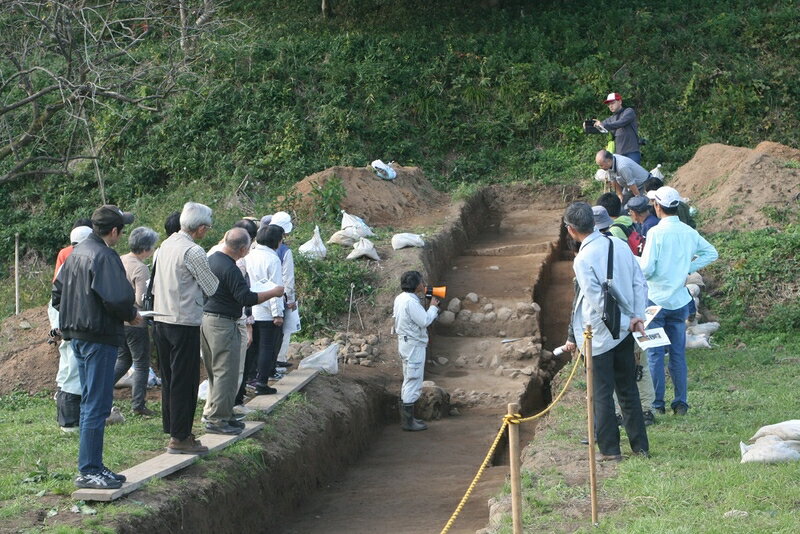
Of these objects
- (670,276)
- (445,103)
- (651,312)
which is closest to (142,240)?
(651,312)

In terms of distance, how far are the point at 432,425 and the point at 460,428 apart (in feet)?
1.26

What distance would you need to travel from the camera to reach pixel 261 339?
9.85 m

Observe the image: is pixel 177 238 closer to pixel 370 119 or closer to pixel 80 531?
pixel 80 531

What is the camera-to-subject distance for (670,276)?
8.70 metres

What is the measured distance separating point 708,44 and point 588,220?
57.1 ft

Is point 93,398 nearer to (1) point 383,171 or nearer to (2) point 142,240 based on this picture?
(2) point 142,240

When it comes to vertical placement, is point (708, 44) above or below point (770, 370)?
above

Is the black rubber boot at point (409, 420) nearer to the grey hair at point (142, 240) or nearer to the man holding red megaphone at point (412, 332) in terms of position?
the man holding red megaphone at point (412, 332)

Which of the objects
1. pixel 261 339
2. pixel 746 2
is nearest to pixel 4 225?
pixel 261 339

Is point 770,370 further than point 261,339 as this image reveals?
Yes

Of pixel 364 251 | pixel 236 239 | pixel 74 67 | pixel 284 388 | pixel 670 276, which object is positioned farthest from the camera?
pixel 364 251

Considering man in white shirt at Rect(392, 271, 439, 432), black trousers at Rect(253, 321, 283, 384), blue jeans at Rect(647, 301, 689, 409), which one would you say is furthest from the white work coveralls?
blue jeans at Rect(647, 301, 689, 409)

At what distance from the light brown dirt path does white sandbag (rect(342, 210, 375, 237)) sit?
4.42 feet

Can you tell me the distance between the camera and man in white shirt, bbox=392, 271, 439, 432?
10445 millimetres
